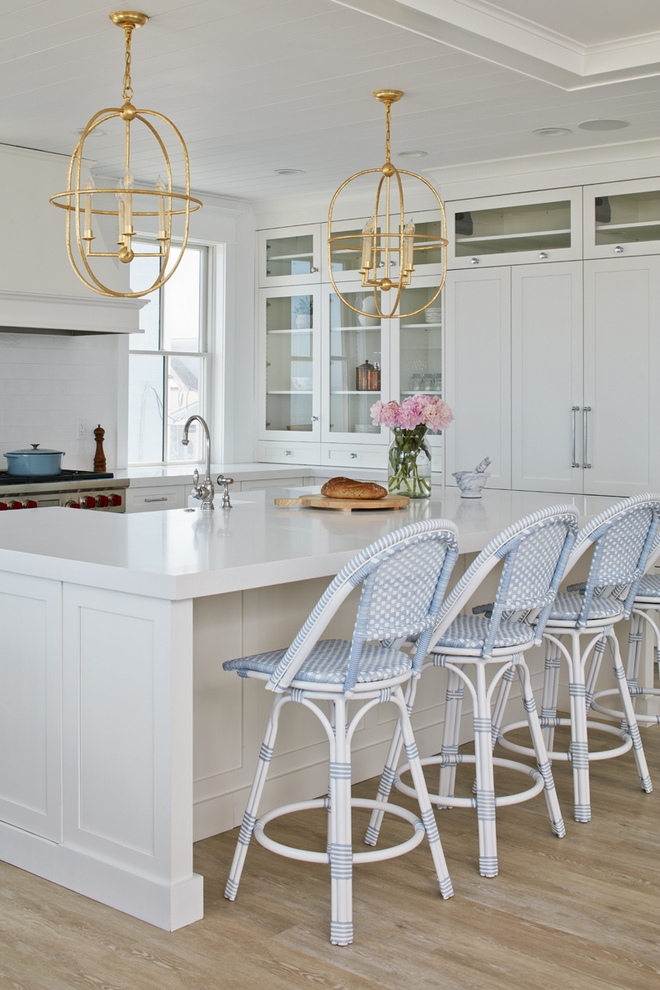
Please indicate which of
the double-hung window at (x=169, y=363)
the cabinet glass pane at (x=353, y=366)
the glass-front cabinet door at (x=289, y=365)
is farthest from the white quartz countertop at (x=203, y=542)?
the glass-front cabinet door at (x=289, y=365)

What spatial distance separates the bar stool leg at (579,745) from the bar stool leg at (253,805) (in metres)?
1.01

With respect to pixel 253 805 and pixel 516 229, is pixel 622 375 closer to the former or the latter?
pixel 516 229

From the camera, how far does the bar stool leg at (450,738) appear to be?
3098 mm

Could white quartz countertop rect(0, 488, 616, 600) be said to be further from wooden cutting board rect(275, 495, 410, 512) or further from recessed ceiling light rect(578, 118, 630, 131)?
recessed ceiling light rect(578, 118, 630, 131)

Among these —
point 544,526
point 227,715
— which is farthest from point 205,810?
point 544,526

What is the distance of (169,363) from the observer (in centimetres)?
639

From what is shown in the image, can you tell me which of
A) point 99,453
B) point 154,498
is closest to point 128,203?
point 154,498

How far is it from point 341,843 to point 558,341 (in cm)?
347

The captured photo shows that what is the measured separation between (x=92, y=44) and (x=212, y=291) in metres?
2.99

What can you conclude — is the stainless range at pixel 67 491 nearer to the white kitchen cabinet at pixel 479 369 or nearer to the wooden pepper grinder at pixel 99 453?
the wooden pepper grinder at pixel 99 453

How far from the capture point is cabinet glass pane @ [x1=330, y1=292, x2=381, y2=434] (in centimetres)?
614

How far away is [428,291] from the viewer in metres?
5.87

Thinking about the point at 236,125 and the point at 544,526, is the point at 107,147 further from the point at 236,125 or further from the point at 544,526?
the point at 544,526

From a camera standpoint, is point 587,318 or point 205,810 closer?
point 205,810
